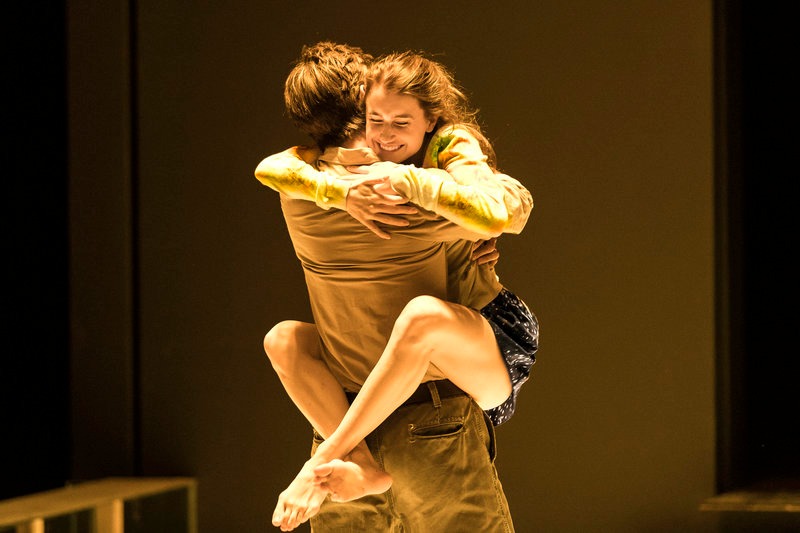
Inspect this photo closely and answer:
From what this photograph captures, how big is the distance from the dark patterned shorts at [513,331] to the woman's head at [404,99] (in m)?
0.40

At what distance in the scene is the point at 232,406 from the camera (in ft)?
15.0

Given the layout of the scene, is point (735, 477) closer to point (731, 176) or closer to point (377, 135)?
point (731, 176)

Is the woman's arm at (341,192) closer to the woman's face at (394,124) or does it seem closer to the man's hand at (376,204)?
the man's hand at (376,204)

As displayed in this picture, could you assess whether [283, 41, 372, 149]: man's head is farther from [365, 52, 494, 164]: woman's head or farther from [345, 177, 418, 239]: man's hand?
[345, 177, 418, 239]: man's hand

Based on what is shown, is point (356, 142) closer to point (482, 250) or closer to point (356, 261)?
point (356, 261)

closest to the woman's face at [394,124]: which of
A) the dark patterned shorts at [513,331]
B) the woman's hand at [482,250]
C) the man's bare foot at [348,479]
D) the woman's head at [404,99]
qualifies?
the woman's head at [404,99]

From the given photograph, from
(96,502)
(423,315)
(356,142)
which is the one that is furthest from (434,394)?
(96,502)

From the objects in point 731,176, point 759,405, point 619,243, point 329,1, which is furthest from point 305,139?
point 759,405

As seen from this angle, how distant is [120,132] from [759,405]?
255 centimetres

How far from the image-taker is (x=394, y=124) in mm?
2469

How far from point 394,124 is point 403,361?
1.61ft

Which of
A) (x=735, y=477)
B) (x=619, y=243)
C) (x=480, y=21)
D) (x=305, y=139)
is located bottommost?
(x=735, y=477)

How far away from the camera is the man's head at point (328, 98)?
259 cm

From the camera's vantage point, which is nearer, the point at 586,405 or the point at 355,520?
the point at 355,520
